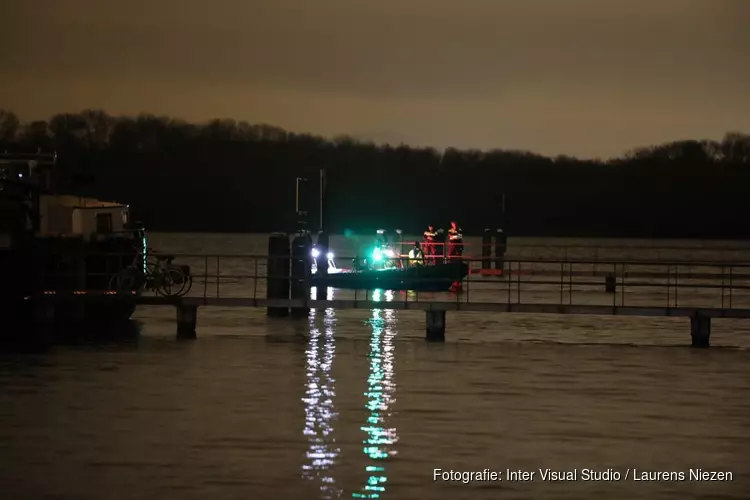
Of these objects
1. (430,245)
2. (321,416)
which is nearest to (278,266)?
(430,245)

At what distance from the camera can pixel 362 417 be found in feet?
69.7

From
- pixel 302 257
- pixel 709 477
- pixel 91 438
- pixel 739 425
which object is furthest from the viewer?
pixel 302 257

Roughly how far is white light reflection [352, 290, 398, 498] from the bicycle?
A: 5.19m

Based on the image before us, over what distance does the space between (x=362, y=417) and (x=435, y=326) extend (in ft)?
40.2

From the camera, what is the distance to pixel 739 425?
68.9 feet

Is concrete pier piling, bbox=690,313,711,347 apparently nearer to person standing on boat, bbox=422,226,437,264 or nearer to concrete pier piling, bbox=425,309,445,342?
concrete pier piling, bbox=425,309,445,342

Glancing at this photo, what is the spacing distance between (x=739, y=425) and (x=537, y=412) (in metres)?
3.08

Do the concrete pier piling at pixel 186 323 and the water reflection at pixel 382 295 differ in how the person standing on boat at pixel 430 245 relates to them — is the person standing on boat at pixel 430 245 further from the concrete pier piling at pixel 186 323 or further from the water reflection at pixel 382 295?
the concrete pier piling at pixel 186 323

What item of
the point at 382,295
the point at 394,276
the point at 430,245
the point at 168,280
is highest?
the point at 430,245

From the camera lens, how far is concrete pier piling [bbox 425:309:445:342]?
3288cm

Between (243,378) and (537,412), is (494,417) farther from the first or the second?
(243,378)

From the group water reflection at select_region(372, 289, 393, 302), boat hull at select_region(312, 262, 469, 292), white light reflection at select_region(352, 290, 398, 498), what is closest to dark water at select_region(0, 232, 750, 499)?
white light reflection at select_region(352, 290, 398, 498)

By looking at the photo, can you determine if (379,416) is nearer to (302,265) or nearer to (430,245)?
(302,265)

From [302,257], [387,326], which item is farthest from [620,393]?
[387,326]
